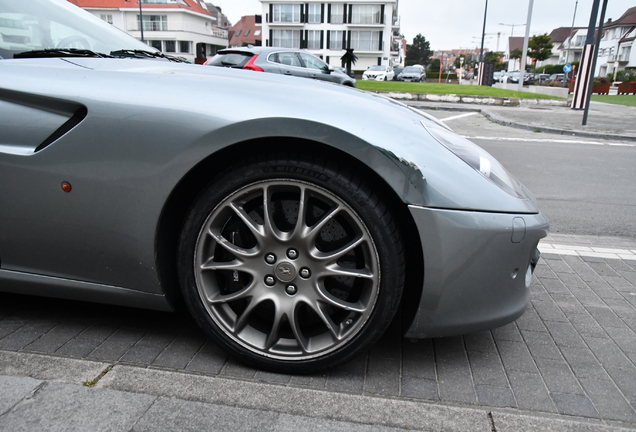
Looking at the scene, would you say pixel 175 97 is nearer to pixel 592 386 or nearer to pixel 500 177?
pixel 500 177

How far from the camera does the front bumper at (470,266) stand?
6.09ft

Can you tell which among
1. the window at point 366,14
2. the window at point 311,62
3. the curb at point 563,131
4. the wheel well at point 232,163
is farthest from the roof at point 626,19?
the wheel well at point 232,163

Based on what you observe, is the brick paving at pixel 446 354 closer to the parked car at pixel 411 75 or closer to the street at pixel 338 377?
the street at pixel 338 377

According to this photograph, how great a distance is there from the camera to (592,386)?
2.02 m

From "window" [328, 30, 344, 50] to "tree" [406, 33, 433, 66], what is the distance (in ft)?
185

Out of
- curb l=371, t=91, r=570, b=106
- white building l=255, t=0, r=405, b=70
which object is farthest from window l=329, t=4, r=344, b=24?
curb l=371, t=91, r=570, b=106

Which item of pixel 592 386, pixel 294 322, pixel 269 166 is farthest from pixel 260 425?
pixel 592 386

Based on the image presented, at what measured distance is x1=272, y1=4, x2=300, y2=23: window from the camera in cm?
6384

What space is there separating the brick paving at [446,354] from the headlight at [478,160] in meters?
0.71

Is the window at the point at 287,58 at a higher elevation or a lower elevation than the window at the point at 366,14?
lower

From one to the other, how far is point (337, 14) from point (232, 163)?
66.7m

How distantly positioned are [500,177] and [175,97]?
1.33 m

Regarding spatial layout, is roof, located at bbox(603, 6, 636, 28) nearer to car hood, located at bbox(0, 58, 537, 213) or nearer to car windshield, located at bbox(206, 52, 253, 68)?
car windshield, located at bbox(206, 52, 253, 68)

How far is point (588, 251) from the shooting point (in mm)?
3754
